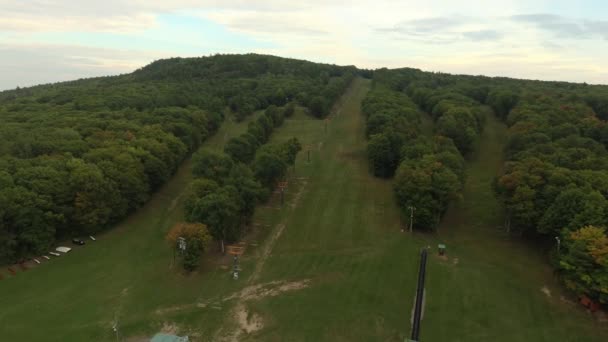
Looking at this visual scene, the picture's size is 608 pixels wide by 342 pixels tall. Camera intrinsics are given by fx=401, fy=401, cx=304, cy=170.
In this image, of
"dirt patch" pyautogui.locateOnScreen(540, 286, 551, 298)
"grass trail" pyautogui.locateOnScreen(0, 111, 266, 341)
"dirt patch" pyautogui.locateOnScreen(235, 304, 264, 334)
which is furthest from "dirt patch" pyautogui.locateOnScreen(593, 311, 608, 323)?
"grass trail" pyautogui.locateOnScreen(0, 111, 266, 341)

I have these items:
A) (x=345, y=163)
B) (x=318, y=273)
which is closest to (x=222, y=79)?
(x=345, y=163)

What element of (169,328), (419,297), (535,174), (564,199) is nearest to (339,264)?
(419,297)

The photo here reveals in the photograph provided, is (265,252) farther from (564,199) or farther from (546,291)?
(564,199)

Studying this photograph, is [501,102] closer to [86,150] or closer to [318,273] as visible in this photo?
[318,273]

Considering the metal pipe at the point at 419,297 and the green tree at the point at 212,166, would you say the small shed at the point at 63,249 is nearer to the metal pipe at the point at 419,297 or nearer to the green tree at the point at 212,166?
the green tree at the point at 212,166

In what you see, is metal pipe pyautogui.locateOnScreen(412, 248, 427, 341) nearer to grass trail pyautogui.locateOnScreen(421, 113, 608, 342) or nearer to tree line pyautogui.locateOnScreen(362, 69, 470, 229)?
grass trail pyautogui.locateOnScreen(421, 113, 608, 342)

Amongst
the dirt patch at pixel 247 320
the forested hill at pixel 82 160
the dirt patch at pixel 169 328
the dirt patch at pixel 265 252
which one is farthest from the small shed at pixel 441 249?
the forested hill at pixel 82 160
